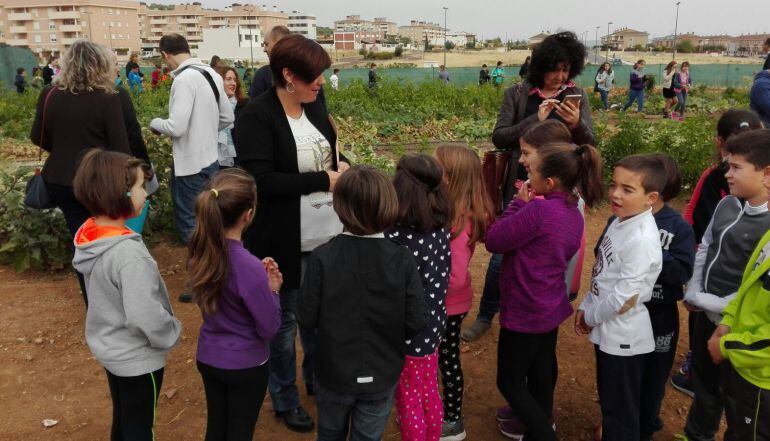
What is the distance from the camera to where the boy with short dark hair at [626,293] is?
2324 mm

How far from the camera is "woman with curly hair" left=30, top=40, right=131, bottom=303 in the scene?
334 centimetres

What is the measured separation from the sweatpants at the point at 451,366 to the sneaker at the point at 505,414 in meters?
0.28

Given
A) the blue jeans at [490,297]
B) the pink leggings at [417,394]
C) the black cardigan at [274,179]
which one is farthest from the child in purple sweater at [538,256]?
the blue jeans at [490,297]

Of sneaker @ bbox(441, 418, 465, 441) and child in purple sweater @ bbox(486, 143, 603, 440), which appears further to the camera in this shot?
sneaker @ bbox(441, 418, 465, 441)

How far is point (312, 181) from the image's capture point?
253 cm

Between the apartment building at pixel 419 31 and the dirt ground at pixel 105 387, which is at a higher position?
the apartment building at pixel 419 31

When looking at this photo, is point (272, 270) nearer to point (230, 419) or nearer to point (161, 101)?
point (230, 419)

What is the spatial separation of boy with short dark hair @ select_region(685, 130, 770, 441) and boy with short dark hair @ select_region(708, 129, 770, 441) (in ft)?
0.36

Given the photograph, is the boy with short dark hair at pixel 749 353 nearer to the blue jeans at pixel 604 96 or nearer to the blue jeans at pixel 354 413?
the blue jeans at pixel 354 413

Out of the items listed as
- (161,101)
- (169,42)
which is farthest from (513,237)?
(161,101)

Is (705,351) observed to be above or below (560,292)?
below

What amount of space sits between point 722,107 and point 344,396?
19187mm

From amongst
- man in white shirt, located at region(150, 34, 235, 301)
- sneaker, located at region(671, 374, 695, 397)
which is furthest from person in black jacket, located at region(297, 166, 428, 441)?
man in white shirt, located at region(150, 34, 235, 301)

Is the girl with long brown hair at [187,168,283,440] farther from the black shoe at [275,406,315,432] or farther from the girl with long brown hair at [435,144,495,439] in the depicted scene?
the girl with long brown hair at [435,144,495,439]
